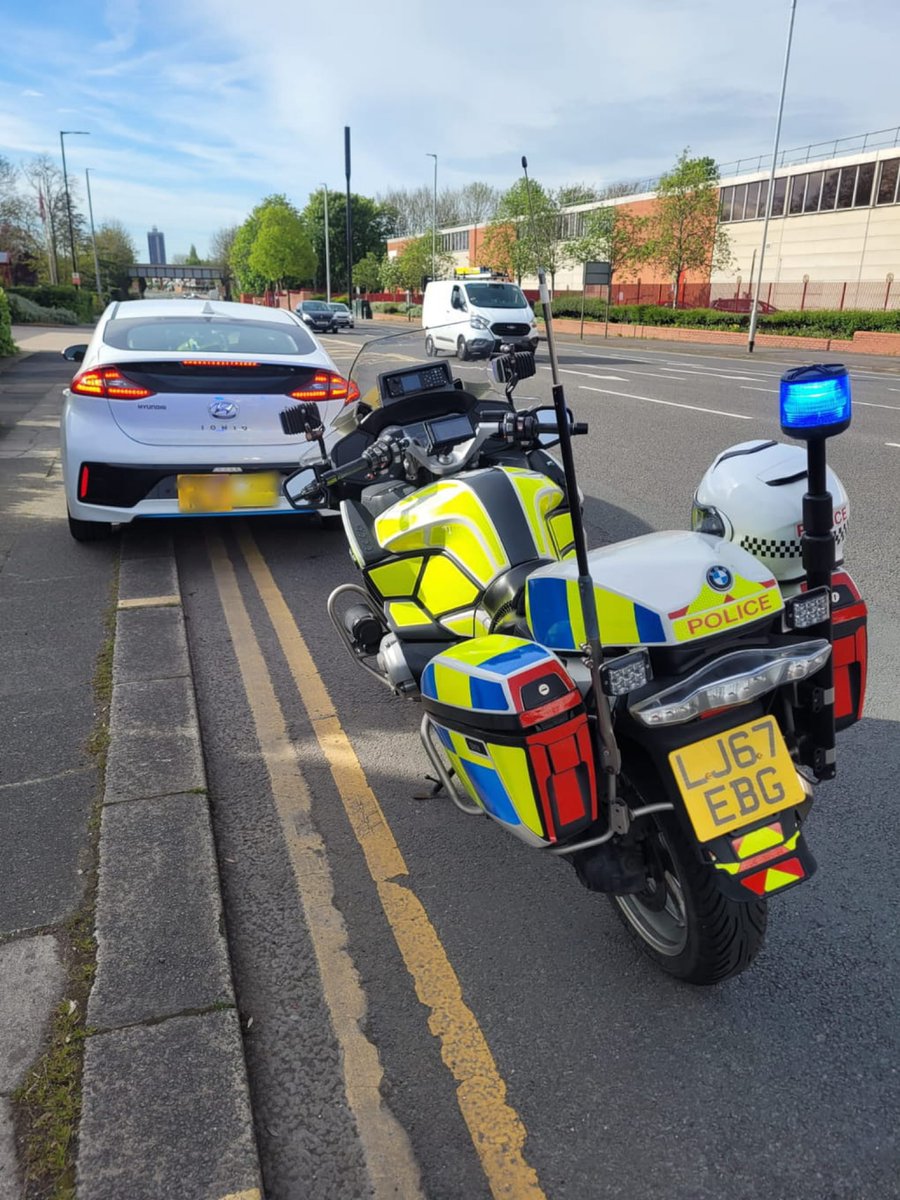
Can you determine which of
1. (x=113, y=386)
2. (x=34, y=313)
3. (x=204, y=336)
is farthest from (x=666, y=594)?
(x=34, y=313)

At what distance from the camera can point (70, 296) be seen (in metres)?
46.2

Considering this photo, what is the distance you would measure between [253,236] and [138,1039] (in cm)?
11615

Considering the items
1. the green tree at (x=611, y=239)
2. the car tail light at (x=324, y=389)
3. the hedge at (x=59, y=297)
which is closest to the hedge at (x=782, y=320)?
the green tree at (x=611, y=239)

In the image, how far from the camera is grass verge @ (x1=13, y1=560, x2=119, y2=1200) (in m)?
1.76

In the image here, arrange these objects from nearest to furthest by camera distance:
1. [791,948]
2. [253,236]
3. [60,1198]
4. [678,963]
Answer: [60,1198], [678,963], [791,948], [253,236]

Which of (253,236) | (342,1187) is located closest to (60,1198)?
(342,1187)

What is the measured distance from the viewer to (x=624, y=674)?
1.92m

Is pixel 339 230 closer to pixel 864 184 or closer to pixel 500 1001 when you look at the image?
pixel 864 184

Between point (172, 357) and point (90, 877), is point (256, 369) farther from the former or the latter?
point (90, 877)

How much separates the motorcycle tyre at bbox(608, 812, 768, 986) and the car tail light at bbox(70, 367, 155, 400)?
4.24 metres

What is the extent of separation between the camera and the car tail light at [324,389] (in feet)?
18.0

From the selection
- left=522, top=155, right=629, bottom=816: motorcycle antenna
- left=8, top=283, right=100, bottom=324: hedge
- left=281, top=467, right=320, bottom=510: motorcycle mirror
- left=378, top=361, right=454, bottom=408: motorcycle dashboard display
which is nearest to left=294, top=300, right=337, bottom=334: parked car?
left=8, top=283, right=100, bottom=324: hedge

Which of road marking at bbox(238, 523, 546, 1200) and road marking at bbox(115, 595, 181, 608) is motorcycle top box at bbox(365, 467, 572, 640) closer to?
road marking at bbox(238, 523, 546, 1200)

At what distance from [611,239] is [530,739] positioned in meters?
51.9
